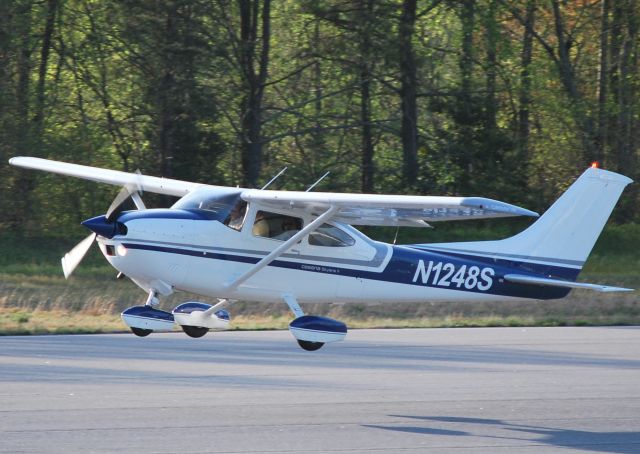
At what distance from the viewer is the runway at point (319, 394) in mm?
7938

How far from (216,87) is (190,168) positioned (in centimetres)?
211

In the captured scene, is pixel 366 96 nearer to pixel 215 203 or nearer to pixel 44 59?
pixel 44 59

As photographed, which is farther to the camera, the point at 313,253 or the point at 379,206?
the point at 313,253

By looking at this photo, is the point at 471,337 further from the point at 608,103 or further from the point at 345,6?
the point at 608,103

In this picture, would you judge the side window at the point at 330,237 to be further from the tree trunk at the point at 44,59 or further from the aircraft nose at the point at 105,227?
the tree trunk at the point at 44,59

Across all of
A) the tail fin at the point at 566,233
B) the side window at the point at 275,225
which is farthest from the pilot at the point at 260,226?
the tail fin at the point at 566,233

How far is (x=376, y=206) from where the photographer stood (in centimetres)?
993

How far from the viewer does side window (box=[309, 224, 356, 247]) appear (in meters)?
10.8

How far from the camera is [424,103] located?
26.8 m

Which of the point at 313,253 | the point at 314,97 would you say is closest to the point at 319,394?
the point at 313,253

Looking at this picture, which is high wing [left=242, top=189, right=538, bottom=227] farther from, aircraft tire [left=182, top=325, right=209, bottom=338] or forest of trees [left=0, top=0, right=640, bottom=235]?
forest of trees [left=0, top=0, right=640, bottom=235]

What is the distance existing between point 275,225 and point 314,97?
1667cm

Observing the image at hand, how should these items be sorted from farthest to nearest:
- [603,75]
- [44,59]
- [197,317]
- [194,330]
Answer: [603,75], [44,59], [194,330], [197,317]

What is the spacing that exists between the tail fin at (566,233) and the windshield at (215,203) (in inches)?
101
